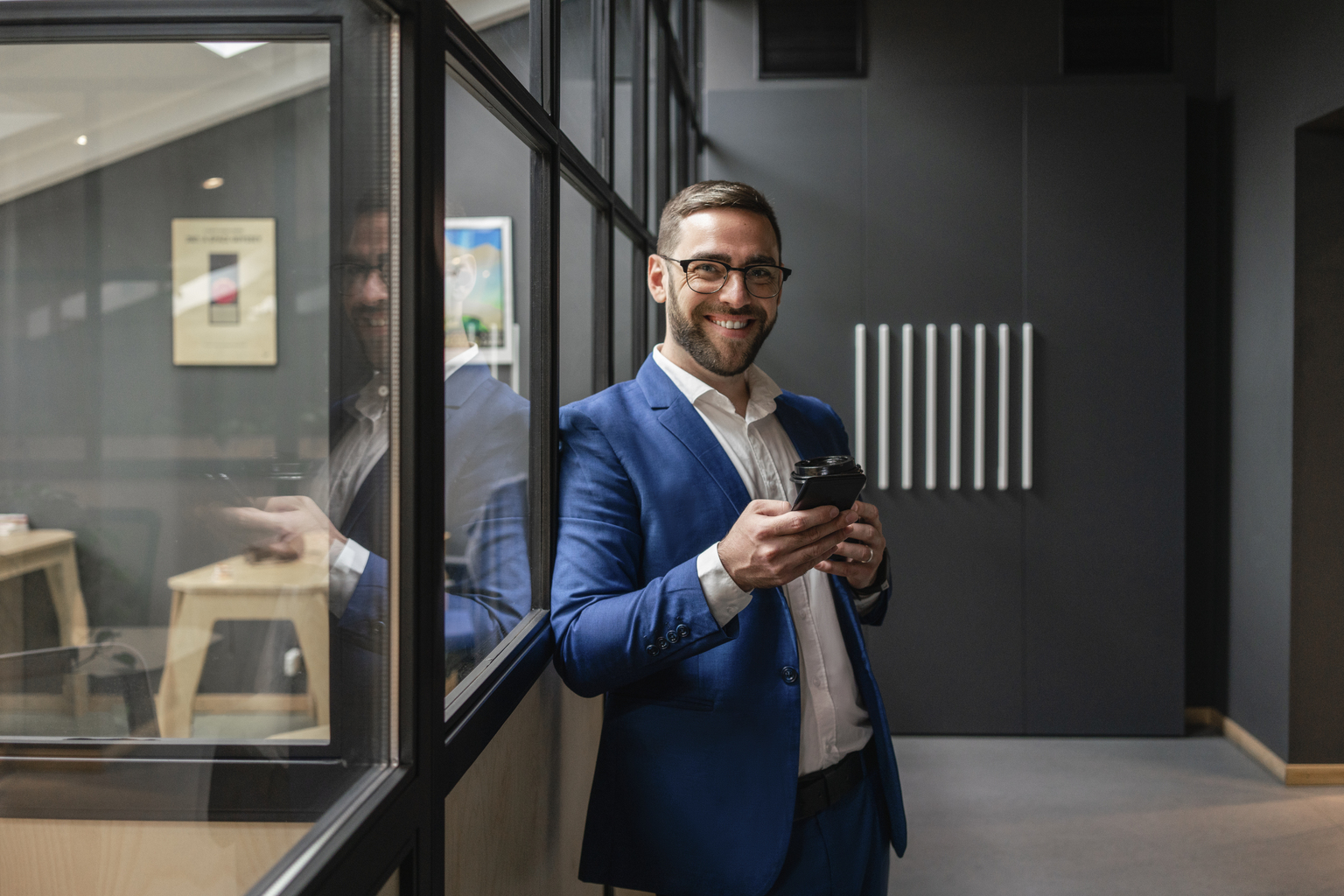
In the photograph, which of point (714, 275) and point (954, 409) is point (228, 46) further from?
point (954, 409)

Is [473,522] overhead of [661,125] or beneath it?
beneath

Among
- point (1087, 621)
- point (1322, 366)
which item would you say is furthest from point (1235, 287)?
point (1087, 621)

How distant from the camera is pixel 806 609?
4.14ft

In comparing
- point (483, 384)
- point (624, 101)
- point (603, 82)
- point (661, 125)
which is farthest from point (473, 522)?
point (661, 125)

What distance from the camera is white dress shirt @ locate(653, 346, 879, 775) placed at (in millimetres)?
1225

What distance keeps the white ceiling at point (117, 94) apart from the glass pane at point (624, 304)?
3.85 feet

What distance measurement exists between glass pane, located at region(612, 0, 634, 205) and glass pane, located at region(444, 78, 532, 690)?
613mm

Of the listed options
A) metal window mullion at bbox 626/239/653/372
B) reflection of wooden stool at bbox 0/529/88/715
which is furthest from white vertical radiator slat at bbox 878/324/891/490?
reflection of wooden stool at bbox 0/529/88/715

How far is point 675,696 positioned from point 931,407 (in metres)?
2.61

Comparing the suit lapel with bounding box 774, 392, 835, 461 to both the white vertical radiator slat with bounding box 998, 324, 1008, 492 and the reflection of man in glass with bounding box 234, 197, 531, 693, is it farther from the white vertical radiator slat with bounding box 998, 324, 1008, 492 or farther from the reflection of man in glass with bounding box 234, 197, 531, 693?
the white vertical radiator slat with bounding box 998, 324, 1008, 492

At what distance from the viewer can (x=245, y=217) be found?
706mm

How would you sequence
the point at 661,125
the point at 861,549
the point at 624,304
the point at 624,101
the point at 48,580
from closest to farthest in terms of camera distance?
the point at 48,580
the point at 861,549
the point at 624,101
the point at 624,304
the point at 661,125

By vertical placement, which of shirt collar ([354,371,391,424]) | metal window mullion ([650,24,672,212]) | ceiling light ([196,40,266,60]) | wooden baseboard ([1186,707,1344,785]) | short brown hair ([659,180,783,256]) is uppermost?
metal window mullion ([650,24,672,212])

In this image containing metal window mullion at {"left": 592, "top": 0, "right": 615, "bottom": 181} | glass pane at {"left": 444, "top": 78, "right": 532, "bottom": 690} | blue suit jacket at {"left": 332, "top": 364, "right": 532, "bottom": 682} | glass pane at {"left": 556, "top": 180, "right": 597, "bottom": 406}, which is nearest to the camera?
blue suit jacket at {"left": 332, "top": 364, "right": 532, "bottom": 682}
